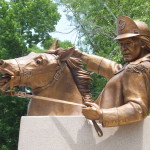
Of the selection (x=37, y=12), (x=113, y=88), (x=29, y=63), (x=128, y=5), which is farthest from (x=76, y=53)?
(x=37, y=12)

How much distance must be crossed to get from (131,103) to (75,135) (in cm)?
55

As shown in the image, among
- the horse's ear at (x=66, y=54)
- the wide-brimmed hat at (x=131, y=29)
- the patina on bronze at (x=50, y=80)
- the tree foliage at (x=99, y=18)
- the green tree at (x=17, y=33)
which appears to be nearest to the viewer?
the wide-brimmed hat at (x=131, y=29)

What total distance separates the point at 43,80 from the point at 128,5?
931 cm

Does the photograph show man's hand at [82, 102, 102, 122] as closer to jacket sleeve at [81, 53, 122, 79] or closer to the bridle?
the bridle

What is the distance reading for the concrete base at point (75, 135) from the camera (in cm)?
301

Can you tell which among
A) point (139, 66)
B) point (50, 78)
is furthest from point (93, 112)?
point (50, 78)

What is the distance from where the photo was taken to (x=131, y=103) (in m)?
2.96

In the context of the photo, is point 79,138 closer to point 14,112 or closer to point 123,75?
point 123,75

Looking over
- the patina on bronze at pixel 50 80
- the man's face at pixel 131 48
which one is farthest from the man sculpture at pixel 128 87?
the patina on bronze at pixel 50 80

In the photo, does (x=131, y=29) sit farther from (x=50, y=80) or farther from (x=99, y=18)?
(x=99, y=18)

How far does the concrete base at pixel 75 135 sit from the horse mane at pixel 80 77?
0.65 meters

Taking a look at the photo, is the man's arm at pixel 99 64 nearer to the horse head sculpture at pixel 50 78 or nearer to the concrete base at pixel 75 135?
the horse head sculpture at pixel 50 78

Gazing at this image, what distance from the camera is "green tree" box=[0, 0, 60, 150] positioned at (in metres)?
13.3

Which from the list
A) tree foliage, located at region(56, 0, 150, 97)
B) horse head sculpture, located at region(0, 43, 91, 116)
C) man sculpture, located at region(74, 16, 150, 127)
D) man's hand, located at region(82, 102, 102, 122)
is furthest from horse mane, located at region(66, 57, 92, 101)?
tree foliage, located at region(56, 0, 150, 97)
